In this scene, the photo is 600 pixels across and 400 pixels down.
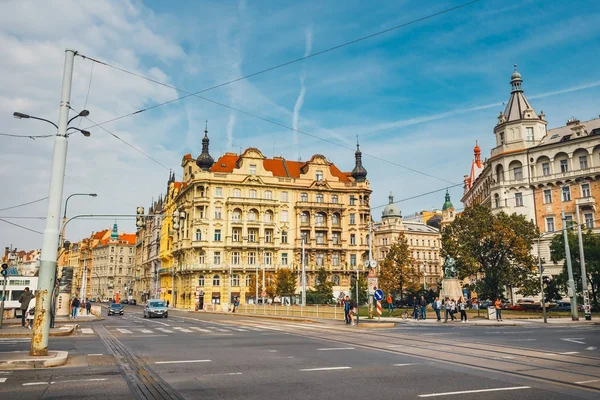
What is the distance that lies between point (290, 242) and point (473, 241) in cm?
3426

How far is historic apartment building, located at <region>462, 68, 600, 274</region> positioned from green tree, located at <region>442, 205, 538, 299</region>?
44.4ft

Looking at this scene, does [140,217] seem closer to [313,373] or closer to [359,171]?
[313,373]

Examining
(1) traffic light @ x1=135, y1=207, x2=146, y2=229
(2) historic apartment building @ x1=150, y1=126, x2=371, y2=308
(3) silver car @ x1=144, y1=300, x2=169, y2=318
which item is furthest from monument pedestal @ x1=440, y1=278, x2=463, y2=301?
(1) traffic light @ x1=135, y1=207, x2=146, y2=229

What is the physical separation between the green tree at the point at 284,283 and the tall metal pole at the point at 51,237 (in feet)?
180

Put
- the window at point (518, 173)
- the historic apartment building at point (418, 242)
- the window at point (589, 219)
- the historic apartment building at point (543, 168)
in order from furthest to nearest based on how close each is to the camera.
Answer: the historic apartment building at point (418, 242)
the window at point (518, 173)
the historic apartment building at point (543, 168)
the window at point (589, 219)

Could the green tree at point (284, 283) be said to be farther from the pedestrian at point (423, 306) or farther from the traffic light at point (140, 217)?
the traffic light at point (140, 217)

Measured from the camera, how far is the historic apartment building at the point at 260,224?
73.6 meters

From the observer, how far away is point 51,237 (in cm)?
1274

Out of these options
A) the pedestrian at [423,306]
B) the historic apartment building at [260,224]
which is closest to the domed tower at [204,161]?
the historic apartment building at [260,224]

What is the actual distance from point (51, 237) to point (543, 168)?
66.6 m

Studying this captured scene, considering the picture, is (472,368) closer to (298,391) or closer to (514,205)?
(298,391)

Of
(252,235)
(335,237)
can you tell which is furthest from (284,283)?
(335,237)

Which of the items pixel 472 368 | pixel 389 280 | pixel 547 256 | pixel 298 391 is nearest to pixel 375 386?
pixel 298 391

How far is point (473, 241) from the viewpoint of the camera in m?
49.2
